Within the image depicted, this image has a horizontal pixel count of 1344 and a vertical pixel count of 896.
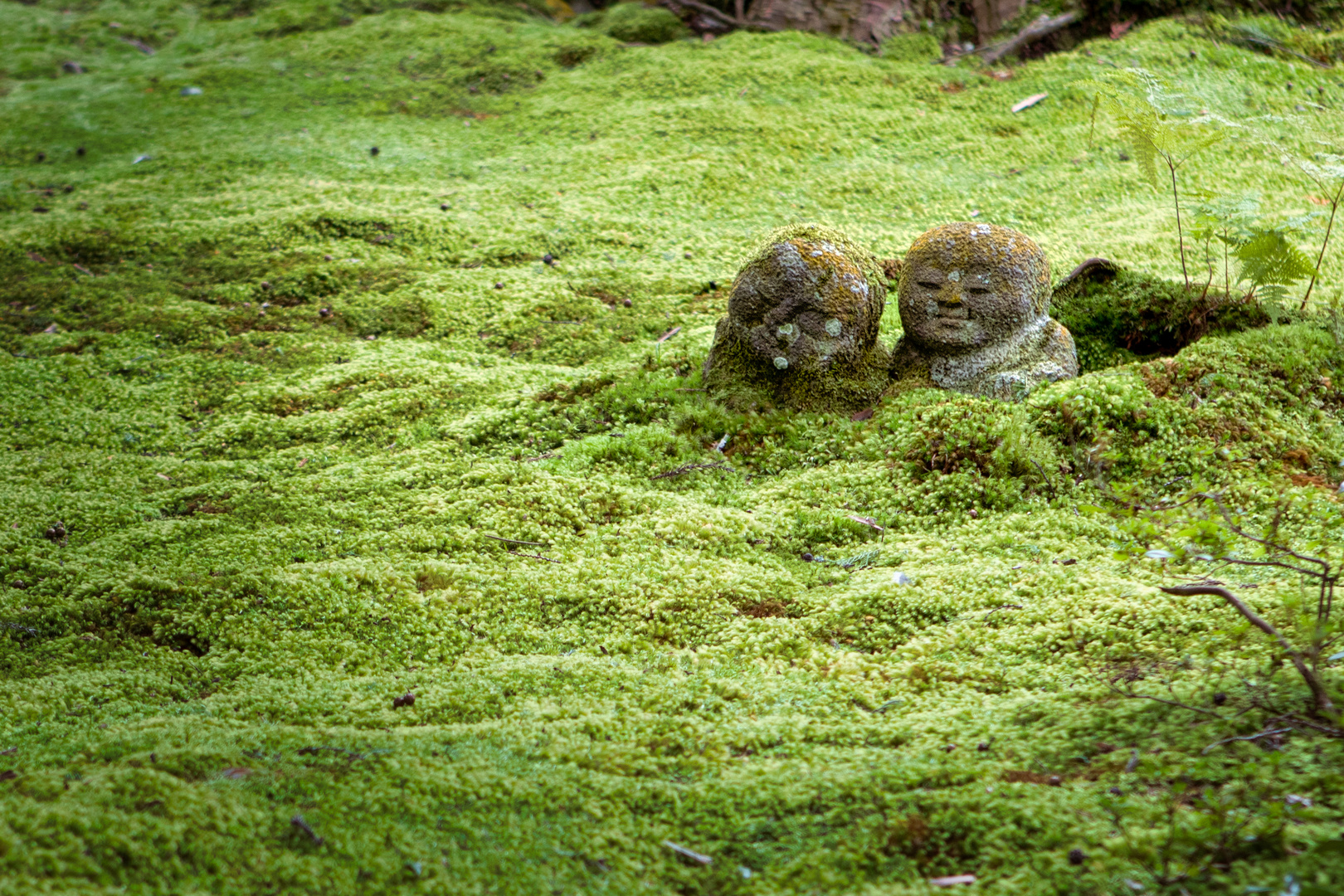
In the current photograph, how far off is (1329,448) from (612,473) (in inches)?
150

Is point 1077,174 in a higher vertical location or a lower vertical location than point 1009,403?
higher

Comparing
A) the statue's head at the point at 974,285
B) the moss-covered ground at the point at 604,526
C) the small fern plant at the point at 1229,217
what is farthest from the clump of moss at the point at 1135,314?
the statue's head at the point at 974,285

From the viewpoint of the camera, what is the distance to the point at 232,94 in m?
11.2

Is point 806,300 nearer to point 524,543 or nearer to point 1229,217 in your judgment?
point 524,543

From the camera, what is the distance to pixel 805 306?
513 centimetres

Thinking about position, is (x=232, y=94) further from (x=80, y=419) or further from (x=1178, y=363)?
(x=1178, y=363)

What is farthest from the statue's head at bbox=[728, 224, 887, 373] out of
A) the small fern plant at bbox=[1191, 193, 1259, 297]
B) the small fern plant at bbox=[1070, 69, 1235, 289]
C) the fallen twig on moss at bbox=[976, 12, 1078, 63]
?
the fallen twig on moss at bbox=[976, 12, 1078, 63]

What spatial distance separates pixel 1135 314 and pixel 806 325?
91.9 inches

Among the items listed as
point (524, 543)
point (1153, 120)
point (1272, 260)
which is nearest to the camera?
point (524, 543)

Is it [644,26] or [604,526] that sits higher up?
[644,26]

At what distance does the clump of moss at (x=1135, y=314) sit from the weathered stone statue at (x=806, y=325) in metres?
1.47

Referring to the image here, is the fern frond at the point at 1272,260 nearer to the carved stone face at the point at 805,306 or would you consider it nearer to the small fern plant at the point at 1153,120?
the small fern plant at the point at 1153,120

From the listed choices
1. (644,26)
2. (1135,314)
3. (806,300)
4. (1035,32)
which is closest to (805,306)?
(806,300)

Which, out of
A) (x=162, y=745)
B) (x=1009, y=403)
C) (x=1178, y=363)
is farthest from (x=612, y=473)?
(x=1178, y=363)
